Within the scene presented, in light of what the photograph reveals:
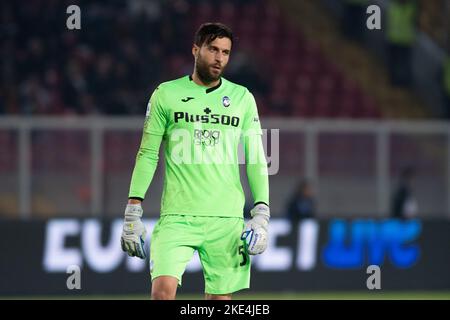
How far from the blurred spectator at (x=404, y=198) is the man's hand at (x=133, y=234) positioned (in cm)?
1046

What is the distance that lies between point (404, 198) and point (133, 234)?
1079 centimetres

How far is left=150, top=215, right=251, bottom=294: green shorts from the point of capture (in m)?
7.52

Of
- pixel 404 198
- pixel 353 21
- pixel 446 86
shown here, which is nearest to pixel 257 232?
pixel 404 198

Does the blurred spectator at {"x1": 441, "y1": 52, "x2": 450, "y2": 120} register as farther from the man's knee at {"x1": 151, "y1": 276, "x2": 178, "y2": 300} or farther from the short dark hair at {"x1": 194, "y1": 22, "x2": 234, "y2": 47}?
the man's knee at {"x1": 151, "y1": 276, "x2": 178, "y2": 300}

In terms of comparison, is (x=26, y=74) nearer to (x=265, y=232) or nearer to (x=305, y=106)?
(x=305, y=106)

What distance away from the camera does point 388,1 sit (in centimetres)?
2352

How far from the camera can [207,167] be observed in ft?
25.2

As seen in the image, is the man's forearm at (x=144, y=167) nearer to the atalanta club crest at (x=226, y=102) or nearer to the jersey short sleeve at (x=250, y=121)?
the atalanta club crest at (x=226, y=102)

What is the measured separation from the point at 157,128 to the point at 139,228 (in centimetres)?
67

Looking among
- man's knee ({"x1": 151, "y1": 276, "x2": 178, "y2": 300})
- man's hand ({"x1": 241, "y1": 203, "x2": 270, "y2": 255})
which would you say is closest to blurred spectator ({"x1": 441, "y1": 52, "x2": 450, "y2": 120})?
man's hand ({"x1": 241, "y1": 203, "x2": 270, "y2": 255})

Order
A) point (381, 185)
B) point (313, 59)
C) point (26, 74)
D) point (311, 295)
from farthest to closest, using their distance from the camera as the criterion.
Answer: point (313, 59)
point (26, 74)
point (381, 185)
point (311, 295)

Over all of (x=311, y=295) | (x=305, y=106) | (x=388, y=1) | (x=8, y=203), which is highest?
(x=388, y=1)

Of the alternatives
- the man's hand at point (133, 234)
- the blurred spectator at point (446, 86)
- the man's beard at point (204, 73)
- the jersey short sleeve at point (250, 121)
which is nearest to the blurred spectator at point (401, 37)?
the blurred spectator at point (446, 86)

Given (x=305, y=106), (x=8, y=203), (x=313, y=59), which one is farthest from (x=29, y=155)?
(x=313, y=59)
